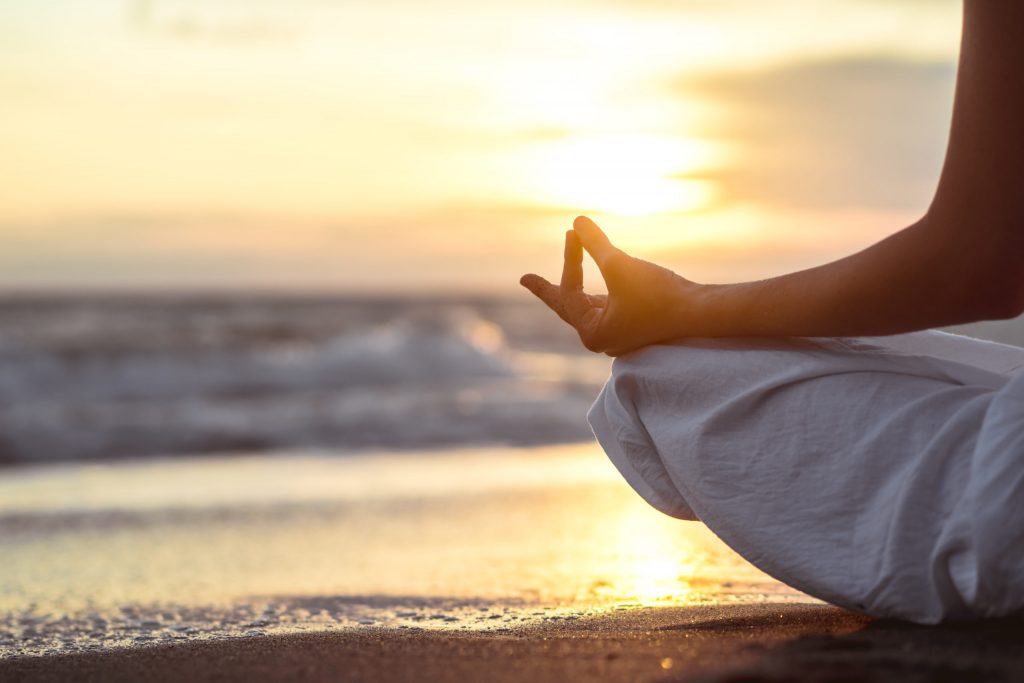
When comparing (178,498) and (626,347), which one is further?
(178,498)

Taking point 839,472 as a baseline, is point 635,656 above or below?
below

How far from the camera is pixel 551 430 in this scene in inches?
337

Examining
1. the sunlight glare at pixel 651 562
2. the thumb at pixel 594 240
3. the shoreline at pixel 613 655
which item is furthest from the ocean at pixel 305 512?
the thumb at pixel 594 240

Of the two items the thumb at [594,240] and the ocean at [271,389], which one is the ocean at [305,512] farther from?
the thumb at [594,240]

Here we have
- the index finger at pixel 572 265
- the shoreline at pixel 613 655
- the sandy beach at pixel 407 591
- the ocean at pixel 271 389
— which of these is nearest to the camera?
the shoreline at pixel 613 655

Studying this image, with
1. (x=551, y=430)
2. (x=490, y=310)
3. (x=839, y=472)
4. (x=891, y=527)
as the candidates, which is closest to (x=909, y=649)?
(x=891, y=527)

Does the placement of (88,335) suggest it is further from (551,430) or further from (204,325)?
(551,430)

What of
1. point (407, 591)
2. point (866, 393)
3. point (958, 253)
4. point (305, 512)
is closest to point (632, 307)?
point (866, 393)

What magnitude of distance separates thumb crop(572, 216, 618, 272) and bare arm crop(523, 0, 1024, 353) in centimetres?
23

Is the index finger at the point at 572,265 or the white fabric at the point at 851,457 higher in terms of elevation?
the index finger at the point at 572,265

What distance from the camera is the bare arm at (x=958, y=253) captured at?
5.08 ft

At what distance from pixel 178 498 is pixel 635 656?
4.30m

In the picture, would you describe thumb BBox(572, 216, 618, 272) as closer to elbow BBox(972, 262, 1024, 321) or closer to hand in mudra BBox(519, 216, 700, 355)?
hand in mudra BBox(519, 216, 700, 355)

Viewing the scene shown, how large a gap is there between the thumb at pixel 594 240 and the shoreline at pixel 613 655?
2.17ft
